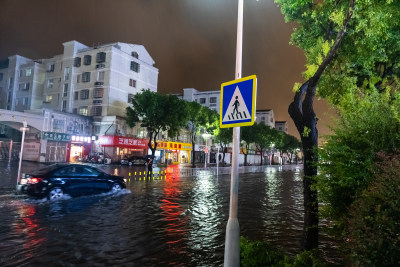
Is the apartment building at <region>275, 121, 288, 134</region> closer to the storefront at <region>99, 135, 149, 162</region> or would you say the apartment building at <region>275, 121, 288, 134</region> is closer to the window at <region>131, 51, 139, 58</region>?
the window at <region>131, 51, 139, 58</region>

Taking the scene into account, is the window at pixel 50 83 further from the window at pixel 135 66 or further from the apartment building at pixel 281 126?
the apartment building at pixel 281 126

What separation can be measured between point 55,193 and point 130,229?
19.0 ft

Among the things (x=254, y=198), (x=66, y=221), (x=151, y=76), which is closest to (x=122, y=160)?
(x=151, y=76)

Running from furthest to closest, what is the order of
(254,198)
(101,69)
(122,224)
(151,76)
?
(151,76)
(101,69)
(254,198)
(122,224)

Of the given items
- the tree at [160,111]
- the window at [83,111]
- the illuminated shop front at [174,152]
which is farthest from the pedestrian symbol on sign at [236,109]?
the window at [83,111]

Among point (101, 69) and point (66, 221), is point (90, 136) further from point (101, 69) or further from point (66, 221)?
Result: point (66, 221)

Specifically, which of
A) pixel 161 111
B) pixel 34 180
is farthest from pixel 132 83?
pixel 34 180

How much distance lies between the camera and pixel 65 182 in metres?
12.8

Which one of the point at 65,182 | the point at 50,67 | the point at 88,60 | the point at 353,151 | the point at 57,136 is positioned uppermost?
the point at 88,60

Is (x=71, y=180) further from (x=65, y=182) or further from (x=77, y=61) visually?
(x=77, y=61)

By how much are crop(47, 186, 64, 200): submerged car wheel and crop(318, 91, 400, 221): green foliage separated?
11.2m

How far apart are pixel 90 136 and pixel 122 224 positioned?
43472mm

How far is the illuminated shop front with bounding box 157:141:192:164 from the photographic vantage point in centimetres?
5603

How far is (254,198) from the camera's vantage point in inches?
612
